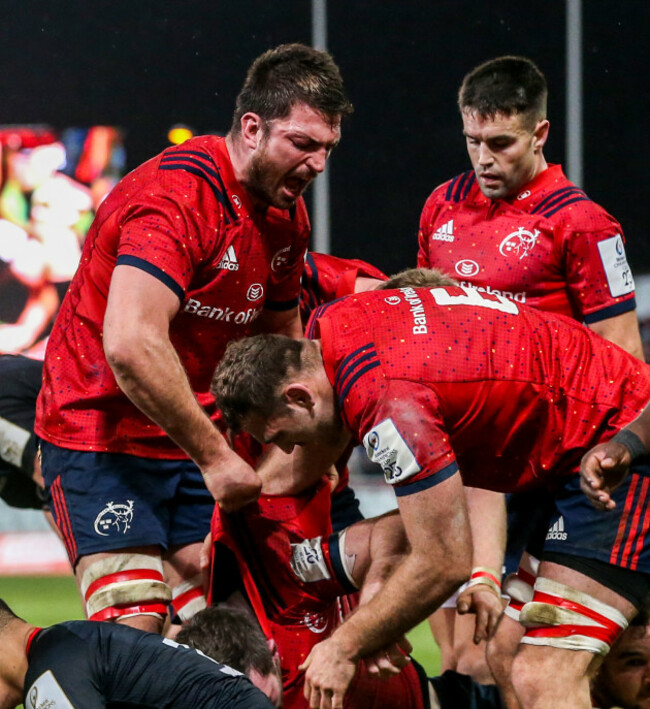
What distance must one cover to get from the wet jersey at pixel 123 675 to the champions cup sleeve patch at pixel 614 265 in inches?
67.0

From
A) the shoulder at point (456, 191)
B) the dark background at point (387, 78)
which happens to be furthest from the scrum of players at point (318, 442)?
the dark background at point (387, 78)

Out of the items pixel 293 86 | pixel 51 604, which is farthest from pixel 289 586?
pixel 51 604

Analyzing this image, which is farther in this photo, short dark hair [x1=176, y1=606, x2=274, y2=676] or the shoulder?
the shoulder

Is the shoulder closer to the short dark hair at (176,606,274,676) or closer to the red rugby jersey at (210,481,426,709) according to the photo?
the red rugby jersey at (210,481,426,709)

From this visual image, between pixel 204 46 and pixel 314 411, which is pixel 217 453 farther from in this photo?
pixel 204 46

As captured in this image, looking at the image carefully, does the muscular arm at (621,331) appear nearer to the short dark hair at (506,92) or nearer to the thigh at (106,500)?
the short dark hair at (506,92)

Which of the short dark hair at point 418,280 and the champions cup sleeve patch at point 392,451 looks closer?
the champions cup sleeve patch at point 392,451

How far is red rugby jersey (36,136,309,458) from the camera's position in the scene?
2951 mm

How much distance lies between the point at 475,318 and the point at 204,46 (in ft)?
24.1

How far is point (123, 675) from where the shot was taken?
2.58 metres

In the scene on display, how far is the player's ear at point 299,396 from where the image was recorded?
101 inches

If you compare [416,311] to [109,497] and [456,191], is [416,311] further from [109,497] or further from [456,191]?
[456,191]

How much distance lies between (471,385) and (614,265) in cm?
126

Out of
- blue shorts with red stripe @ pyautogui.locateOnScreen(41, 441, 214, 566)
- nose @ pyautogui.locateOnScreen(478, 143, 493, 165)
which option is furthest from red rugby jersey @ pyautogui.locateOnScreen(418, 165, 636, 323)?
blue shorts with red stripe @ pyautogui.locateOnScreen(41, 441, 214, 566)
